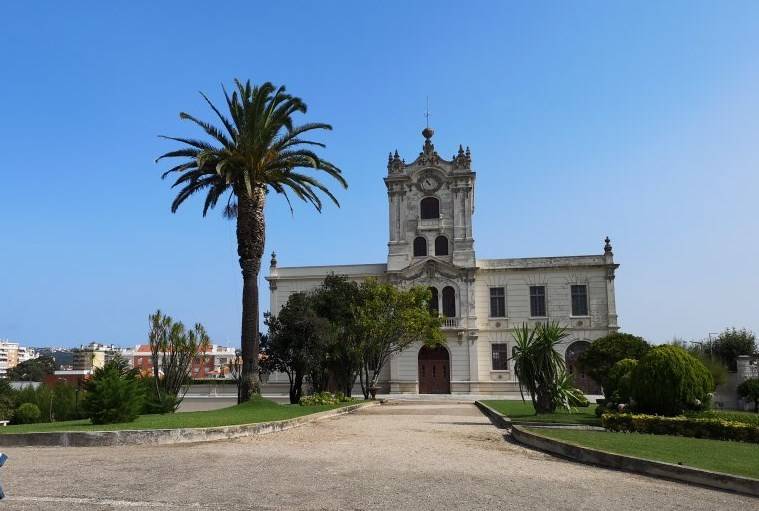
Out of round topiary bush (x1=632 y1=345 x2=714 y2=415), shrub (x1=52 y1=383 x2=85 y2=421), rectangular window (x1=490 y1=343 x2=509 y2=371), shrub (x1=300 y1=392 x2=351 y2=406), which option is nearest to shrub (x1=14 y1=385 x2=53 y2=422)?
shrub (x1=52 y1=383 x2=85 y2=421)

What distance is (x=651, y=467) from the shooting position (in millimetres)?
9719

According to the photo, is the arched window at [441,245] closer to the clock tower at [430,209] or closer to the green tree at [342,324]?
the clock tower at [430,209]

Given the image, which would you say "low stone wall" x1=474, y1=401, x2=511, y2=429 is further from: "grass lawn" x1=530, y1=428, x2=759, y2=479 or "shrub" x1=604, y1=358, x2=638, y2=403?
"grass lawn" x1=530, y1=428, x2=759, y2=479

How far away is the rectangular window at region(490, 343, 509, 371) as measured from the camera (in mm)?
45219

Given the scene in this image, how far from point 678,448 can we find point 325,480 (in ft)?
22.4

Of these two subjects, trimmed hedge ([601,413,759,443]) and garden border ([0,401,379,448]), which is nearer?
garden border ([0,401,379,448])

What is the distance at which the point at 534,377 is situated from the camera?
20.1 metres

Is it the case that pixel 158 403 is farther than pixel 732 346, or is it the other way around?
pixel 732 346

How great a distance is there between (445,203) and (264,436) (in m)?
35.0

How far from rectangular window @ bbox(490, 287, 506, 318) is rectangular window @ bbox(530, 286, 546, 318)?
199 cm

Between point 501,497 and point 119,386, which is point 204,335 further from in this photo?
point 501,497

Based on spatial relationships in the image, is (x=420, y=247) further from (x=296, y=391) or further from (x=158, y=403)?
(x=158, y=403)

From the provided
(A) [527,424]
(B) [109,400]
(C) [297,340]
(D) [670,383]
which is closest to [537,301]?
(C) [297,340]

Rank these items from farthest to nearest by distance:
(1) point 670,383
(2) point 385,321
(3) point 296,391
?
(2) point 385,321 → (3) point 296,391 → (1) point 670,383
